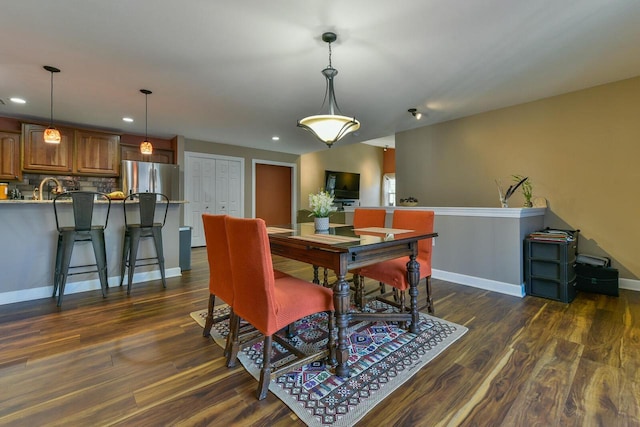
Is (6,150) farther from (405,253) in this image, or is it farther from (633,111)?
(633,111)

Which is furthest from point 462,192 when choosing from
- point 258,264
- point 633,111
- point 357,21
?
point 258,264

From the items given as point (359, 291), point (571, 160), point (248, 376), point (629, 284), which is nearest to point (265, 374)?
point (248, 376)

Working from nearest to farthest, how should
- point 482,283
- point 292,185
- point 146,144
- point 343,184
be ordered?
point 482,283 < point 146,144 < point 292,185 < point 343,184

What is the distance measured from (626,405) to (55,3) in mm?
4123

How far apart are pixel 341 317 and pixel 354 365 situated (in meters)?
0.36

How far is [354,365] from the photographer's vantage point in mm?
1804

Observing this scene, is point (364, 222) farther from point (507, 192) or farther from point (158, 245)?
point (158, 245)

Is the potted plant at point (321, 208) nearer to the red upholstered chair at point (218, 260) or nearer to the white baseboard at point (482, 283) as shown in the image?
the red upholstered chair at point (218, 260)

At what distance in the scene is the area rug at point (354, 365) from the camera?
4.72 ft

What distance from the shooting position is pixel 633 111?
10.6ft

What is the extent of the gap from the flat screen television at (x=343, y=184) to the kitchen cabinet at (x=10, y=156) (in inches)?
241

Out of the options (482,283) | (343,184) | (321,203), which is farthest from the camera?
(343,184)

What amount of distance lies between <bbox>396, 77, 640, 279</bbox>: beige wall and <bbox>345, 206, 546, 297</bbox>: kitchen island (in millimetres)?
443

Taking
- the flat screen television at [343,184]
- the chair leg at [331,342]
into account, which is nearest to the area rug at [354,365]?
the chair leg at [331,342]
